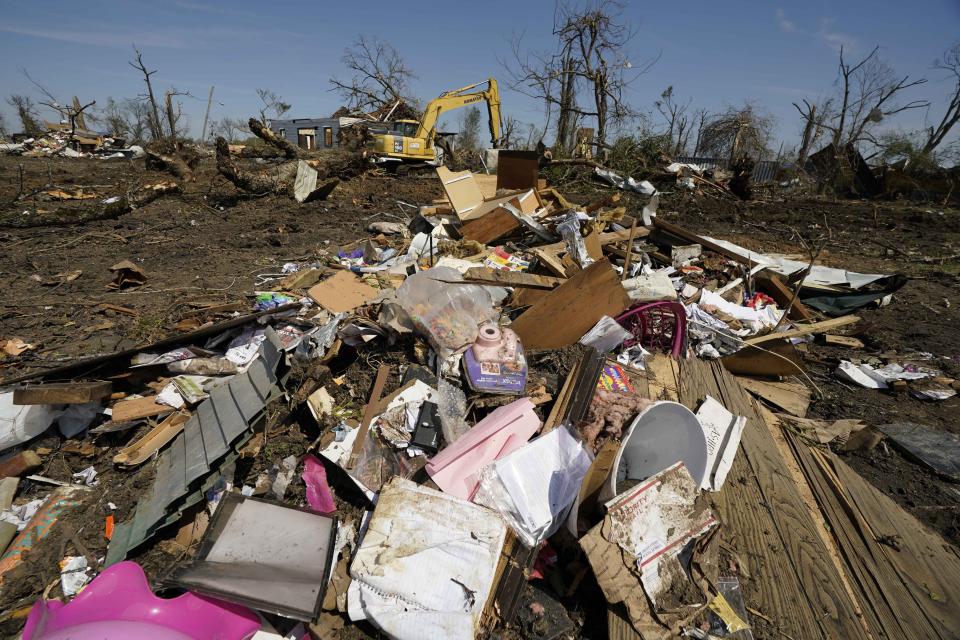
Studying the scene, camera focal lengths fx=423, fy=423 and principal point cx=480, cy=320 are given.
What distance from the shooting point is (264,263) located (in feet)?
19.1

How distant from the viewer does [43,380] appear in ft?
8.45

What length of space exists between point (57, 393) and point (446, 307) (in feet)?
7.64

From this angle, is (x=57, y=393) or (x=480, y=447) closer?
(x=480, y=447)

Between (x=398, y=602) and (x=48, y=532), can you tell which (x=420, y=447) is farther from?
(x=48, y=532)

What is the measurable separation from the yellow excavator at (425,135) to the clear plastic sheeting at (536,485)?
39.4ft

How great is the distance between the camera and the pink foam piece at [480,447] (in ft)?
6.68

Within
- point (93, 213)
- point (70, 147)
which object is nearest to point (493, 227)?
point (93, 213)

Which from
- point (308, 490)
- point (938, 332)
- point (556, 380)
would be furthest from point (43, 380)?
point (938, 332)

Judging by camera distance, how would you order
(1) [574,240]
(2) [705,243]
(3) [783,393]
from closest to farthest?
(3) [783,393] → (1) [574,240] → (2) [705,243]

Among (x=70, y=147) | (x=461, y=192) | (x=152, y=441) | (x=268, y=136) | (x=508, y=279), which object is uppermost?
(x=268, y=136)

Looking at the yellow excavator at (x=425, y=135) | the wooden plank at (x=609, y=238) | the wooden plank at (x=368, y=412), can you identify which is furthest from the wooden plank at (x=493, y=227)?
the yellow excavator at (x=425, y=135)

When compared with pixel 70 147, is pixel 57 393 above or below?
below

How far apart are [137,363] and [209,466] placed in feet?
4.21

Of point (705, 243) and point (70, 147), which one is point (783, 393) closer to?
point (705, 243)
